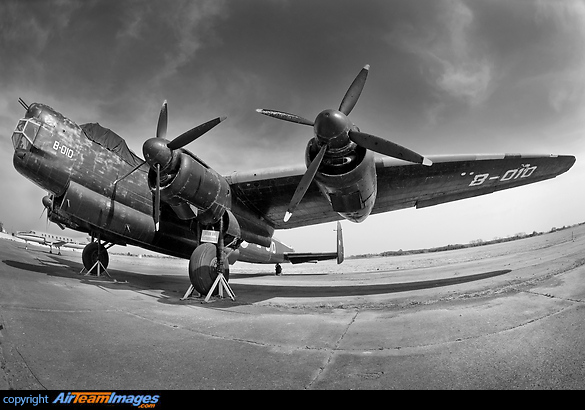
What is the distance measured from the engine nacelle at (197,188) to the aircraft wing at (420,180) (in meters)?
0.82

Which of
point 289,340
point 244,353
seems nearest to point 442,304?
point 289,340

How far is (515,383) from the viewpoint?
2.25 metres

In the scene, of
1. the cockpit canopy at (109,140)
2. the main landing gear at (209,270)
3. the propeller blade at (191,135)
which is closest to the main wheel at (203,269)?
the main landing gear at (209,270)

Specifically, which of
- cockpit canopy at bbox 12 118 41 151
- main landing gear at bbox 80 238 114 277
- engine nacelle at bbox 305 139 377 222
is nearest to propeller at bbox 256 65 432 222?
engine nacelle at bbox 305 139 377 222

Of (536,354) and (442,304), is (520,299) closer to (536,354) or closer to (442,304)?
(442,304)

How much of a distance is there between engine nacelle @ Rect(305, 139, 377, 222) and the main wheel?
389cm

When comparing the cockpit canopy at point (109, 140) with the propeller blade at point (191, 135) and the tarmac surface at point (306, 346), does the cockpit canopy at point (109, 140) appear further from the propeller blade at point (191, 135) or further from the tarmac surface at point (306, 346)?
the tarmac surface at point (306, 346)

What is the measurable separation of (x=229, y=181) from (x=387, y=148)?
5062mm

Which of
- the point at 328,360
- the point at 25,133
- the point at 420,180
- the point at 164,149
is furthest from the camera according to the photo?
the point at 25,133

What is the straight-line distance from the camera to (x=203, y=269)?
807 centimetres

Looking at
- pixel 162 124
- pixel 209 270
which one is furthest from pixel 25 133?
pixel 209 270

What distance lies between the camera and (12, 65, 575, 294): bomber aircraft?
22.5ft

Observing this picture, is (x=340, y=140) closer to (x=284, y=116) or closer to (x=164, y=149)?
(x=284, y=116)

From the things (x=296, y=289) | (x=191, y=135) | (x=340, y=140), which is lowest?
(x=296, y=289)
